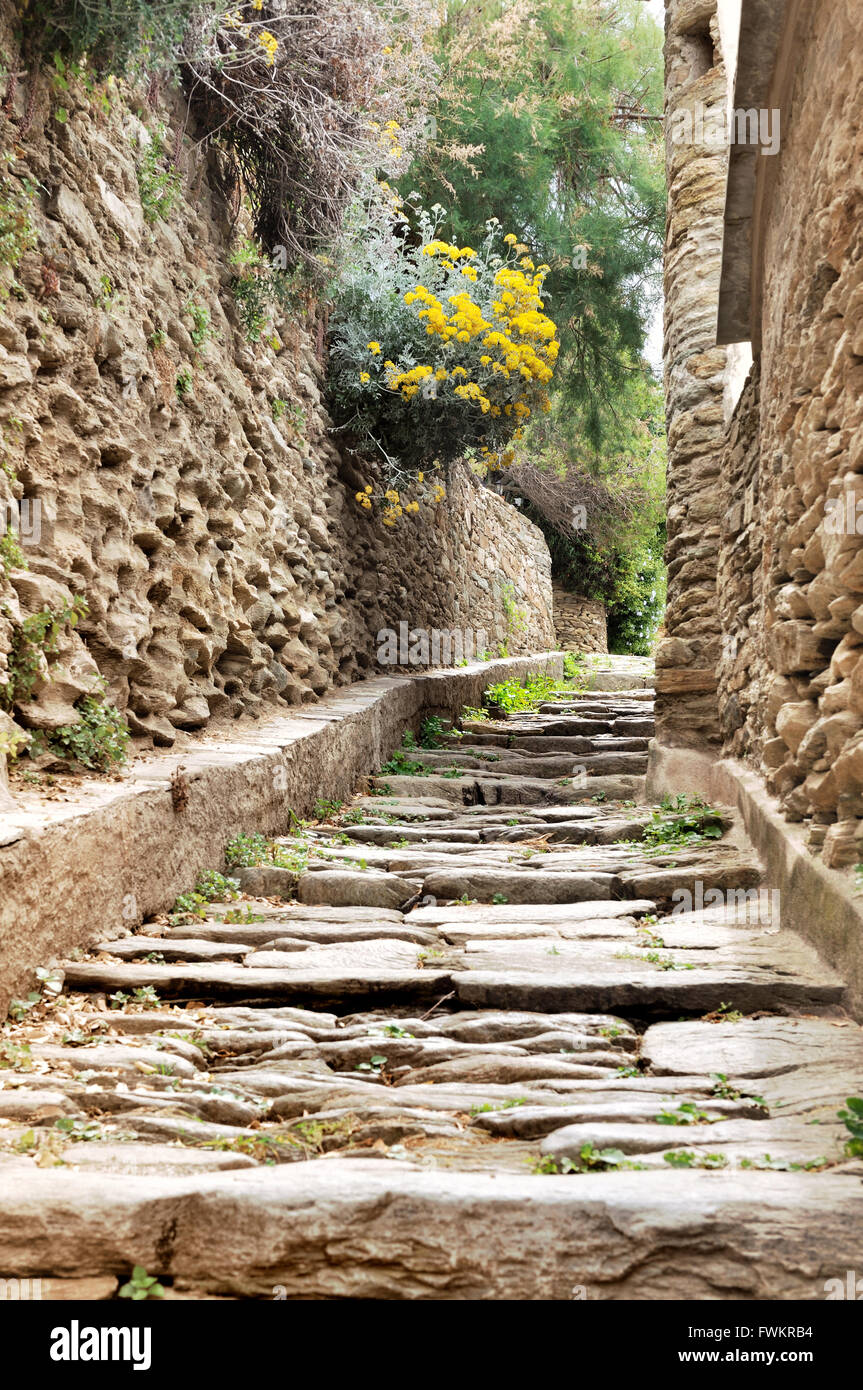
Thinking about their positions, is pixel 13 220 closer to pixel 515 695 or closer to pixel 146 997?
pixel 146 997

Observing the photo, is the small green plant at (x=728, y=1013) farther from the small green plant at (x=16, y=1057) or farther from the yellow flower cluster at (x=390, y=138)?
the yellow flower cluster at (x=390, y=138)

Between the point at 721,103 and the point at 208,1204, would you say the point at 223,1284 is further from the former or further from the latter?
the point at 721,103

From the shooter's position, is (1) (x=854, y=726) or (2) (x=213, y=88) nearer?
(1) (x=854, y=726)

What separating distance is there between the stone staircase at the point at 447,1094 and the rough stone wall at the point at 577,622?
562 inches

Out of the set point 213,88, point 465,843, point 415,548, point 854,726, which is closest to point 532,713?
point 415,548

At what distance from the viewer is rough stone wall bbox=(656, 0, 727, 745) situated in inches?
247

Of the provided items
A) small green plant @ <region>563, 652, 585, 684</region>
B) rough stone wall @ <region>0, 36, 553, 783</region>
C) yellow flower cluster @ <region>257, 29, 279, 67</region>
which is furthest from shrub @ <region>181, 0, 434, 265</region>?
small green plant @ <region>563, 652, 585, 684</region>

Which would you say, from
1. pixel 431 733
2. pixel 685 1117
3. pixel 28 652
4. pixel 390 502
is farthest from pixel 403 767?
pixel 685 1117

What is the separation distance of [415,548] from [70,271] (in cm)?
559

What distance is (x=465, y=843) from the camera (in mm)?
5344

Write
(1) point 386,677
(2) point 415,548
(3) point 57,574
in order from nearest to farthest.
Result: (3) point 57,574 < (1) point 386,677 < (2) point 415,548

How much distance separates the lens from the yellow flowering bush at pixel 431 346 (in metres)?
7.14

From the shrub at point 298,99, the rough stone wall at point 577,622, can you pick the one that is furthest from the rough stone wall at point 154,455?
the rough stone wall at point 577,622

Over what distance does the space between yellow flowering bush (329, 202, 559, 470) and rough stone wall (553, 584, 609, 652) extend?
1114 centimetres
